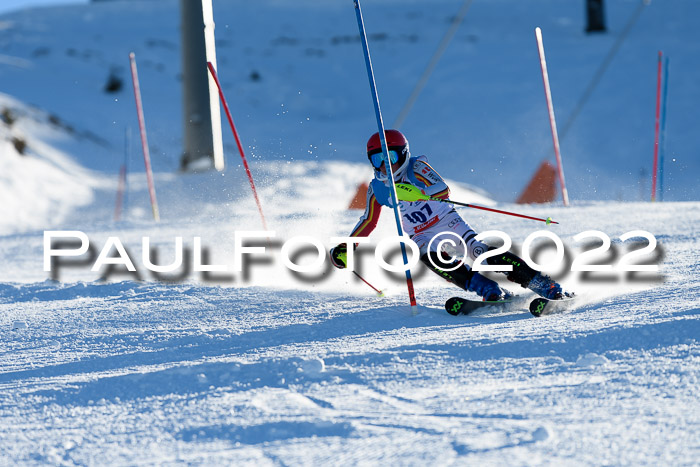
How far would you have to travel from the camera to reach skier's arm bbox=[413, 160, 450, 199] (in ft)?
14.2

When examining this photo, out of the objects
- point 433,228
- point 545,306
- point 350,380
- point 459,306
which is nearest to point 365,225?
point 433,228

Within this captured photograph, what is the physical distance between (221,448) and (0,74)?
15575 mm

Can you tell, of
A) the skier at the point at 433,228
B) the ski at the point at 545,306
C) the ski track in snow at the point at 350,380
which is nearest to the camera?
the ski track in snow at the point at 350,380

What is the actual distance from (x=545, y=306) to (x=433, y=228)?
827 mm

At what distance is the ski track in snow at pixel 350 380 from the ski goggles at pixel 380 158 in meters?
0.75

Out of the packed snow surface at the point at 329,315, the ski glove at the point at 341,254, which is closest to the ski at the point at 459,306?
the packed snow surface at the point at 329,315

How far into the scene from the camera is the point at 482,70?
17.1 m

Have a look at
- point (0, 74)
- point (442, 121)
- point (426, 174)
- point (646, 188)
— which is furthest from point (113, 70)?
point (426, 174)

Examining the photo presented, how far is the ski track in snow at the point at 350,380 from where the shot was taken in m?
2.36

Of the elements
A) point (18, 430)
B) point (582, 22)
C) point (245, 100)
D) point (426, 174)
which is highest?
point (582, 22)

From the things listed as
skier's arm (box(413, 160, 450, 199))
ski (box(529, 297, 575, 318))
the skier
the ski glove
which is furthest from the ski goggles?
ski (box(529, 297, 575, 318))

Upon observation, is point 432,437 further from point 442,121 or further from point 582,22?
point 582,22

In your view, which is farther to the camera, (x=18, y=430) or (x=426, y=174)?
(x=426, y=174)

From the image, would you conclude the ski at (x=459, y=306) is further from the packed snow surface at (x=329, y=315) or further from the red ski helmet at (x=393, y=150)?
the red ski helmet at (x=393, y=150)
